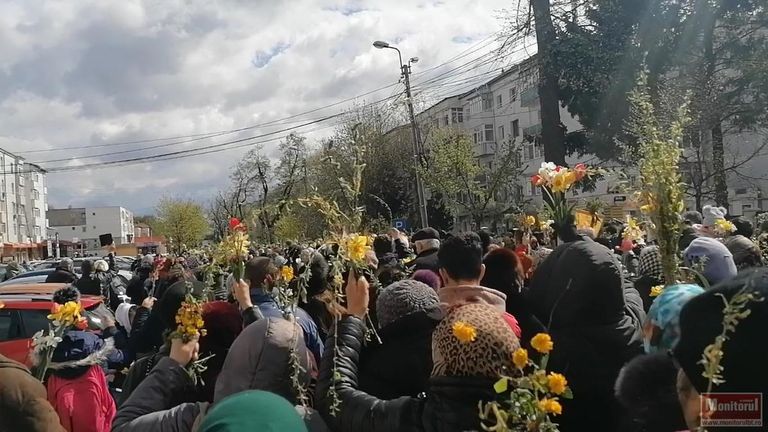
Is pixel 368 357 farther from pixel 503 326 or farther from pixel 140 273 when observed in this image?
pixel 140 273


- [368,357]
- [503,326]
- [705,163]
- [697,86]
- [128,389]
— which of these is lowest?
[128,389]

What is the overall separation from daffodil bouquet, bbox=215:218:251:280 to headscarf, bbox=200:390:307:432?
5.99 feet

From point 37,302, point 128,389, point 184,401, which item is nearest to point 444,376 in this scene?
point 184,401

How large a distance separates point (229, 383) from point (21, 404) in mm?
798

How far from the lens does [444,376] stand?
7.45ft

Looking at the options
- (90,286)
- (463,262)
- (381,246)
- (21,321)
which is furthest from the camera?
(90,286)

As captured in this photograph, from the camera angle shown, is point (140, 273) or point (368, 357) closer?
point (368, 357)

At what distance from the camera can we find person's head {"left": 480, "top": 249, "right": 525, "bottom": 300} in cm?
414

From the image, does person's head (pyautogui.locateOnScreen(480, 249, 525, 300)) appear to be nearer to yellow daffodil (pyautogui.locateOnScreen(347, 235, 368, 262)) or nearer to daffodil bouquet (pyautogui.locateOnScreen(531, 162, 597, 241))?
daffodil bouquet (pyautogui.locateOnScreen(531, 162, 597, 241))

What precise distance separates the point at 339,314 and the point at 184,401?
738 millimetres

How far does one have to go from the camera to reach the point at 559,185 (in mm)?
3988

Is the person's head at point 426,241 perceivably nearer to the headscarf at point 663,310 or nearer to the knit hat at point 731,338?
the headscarf at point 663,310

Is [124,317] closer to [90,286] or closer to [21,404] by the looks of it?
[90,286]

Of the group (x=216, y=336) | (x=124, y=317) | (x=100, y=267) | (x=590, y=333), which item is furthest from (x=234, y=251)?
(x=100, y=267)
